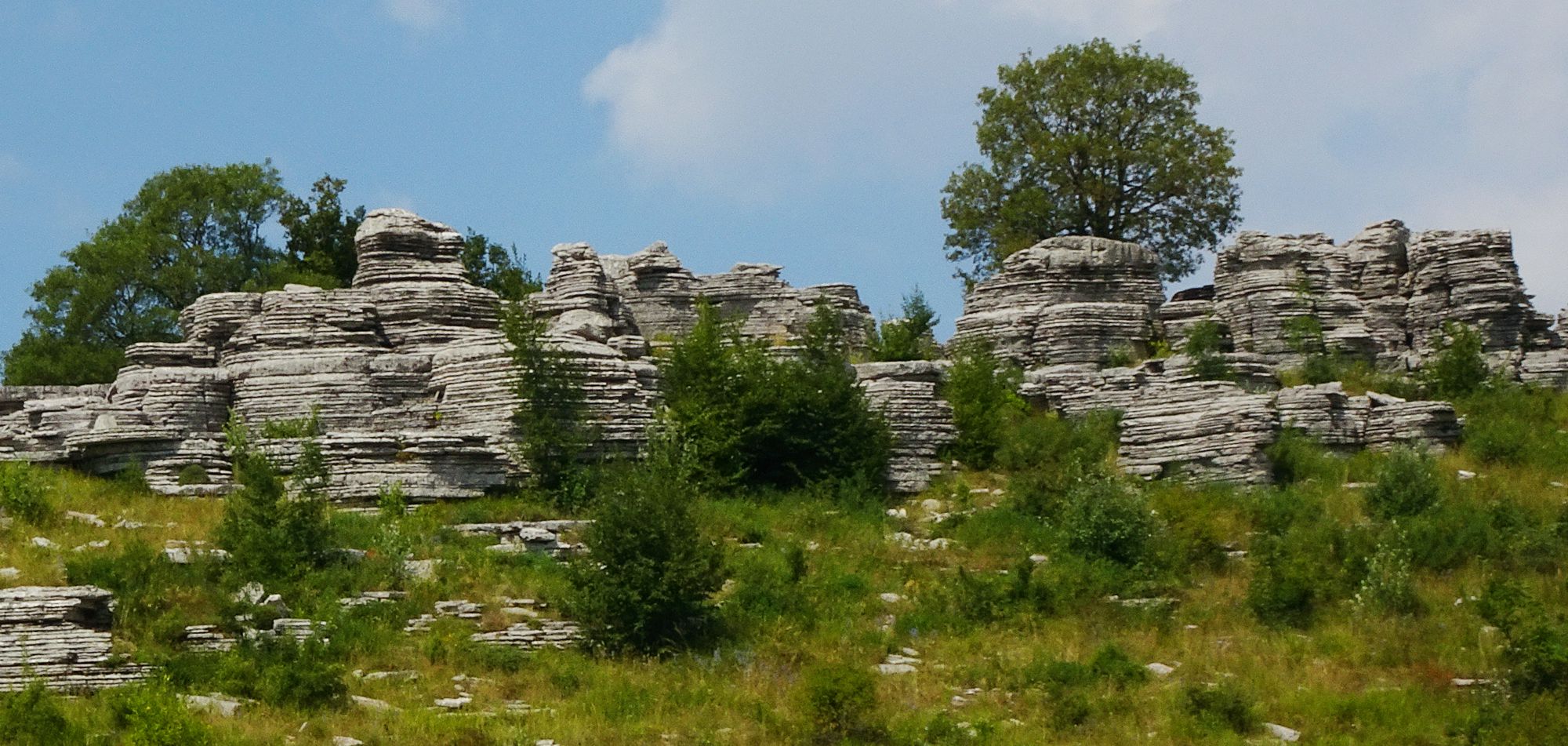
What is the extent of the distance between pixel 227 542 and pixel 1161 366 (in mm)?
16135

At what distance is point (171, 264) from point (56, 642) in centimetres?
2396

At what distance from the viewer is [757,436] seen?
3097cm

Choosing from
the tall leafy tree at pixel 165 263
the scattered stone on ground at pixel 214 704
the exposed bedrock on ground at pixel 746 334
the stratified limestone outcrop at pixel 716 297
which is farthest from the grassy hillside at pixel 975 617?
the tall leafy tree at pixel 165 263

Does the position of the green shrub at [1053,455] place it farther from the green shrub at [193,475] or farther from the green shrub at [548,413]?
the green shrub at [193,475]

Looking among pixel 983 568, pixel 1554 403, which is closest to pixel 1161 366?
pixel 1554 403

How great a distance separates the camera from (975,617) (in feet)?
82.8

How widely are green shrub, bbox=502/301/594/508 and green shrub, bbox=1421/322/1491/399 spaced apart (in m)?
14.3

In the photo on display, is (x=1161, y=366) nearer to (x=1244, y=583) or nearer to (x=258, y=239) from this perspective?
(x=1244, y=583)

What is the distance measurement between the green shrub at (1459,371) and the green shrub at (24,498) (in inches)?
844

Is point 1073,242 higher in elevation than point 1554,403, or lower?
higher

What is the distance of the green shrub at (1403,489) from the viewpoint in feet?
94.2

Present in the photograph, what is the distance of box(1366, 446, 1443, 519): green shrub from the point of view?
2870 cm

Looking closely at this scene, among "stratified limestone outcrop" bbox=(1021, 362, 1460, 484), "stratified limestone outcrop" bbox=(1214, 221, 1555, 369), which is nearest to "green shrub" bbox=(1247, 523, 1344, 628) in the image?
"stratified limestone outcrop" bbox=(1021, 362, 1460, 484)

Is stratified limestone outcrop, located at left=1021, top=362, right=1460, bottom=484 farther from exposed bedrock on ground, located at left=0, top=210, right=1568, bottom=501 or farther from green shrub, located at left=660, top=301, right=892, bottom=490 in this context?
green shrub, located at left=660, top=301, right=892, bottom=490
